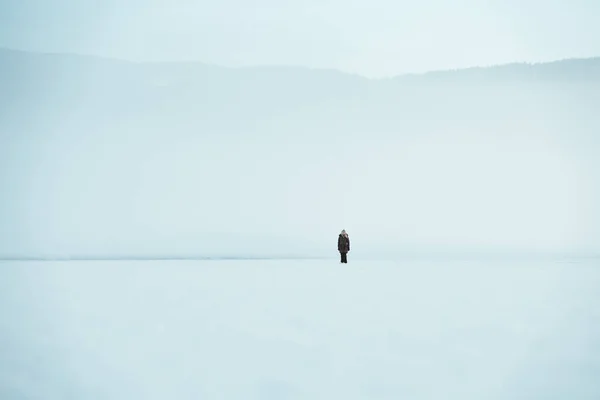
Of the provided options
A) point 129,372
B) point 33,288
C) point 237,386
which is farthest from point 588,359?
point 33,288

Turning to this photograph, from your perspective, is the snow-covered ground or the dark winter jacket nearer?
the snow-covered ground

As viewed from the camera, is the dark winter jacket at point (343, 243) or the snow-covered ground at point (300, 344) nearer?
the snow-covered ground at point (300, 344)

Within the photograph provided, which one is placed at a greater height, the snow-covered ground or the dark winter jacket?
the dark winter jacket

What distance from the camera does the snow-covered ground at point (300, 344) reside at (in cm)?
622

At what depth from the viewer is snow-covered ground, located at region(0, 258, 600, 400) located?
6.22 metres

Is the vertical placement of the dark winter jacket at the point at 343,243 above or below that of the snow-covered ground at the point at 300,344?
above

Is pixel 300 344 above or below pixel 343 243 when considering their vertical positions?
below

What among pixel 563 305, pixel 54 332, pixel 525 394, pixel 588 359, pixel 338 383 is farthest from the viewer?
pixel 563 305

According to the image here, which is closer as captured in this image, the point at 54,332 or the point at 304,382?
the point at 304,382

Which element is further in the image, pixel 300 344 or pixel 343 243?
pixel 343 243

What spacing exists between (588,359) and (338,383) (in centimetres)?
246

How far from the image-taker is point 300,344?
28.0 ft

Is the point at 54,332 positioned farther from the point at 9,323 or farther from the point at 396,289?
the point at 396,289

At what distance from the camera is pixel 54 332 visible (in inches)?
373
